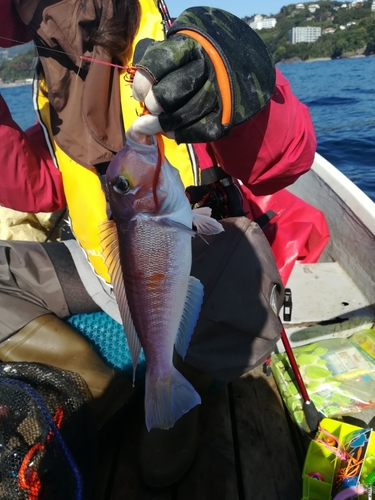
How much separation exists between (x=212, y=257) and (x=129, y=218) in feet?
2.89

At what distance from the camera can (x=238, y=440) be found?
2373 mm

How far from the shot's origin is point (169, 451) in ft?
7.15

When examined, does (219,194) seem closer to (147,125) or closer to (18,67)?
(147,125)

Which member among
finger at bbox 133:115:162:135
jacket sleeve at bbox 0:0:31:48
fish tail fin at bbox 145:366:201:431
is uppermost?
jacket sleeve at bbox 0:0:31:48

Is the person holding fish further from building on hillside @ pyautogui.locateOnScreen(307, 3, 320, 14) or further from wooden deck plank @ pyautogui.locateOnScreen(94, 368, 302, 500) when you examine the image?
building on hillside @ pyautogui.locateOnScreen(307, 3, 320, 14)

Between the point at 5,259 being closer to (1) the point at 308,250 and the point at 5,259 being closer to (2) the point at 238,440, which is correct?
(2) the point at 238,440

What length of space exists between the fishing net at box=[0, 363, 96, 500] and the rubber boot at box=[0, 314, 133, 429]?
154 millimetres

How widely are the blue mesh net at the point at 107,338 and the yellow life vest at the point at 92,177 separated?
1.16ft

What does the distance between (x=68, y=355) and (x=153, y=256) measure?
4.21 feet

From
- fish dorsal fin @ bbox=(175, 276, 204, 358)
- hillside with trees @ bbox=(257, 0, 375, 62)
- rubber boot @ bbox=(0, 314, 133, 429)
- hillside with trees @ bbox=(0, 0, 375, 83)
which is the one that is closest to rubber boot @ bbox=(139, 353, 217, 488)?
rubber boot @ bbox=(0, 314, 133, 429)

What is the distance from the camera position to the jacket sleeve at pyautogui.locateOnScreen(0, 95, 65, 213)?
247 centimetres

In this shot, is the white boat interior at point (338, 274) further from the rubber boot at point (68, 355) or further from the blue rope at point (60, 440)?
the blue rope at point (60, 440)

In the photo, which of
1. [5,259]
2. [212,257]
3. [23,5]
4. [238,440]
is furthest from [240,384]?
[23,5]

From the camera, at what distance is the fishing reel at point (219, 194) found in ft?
7.47
